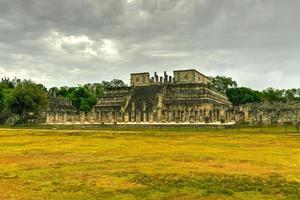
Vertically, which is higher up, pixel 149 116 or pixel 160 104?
pixel 160 104

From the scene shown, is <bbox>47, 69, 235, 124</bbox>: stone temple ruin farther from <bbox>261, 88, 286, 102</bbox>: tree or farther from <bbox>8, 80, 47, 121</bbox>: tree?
<bbox>261, 88, 286, 102</bbox>: tree

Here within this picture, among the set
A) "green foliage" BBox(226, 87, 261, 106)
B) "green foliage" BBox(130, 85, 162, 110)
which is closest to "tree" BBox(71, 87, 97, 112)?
"green foliage" BBox(130, 85, 162, 110)

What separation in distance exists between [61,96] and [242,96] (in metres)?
51.5

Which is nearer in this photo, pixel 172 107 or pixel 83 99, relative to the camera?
pixel 172 107

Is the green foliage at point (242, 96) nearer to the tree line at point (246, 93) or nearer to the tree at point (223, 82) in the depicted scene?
the tree line at point (246, 93)

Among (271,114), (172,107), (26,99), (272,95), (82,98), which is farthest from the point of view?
(272,95)

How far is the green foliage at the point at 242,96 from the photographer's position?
10569 centimetres

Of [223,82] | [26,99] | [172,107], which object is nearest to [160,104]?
[172,107]

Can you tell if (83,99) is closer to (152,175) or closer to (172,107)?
(172,107)

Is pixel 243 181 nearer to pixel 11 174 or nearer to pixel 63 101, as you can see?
pixel 11 174

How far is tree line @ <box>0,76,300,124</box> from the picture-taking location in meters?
71.6

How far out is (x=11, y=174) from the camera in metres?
16.1

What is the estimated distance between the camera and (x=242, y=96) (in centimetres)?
10681

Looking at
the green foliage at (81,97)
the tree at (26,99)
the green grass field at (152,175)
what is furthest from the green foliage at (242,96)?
the green grass field at (152,175)
